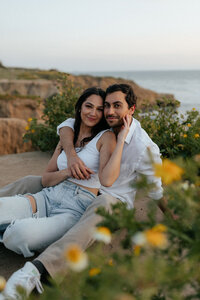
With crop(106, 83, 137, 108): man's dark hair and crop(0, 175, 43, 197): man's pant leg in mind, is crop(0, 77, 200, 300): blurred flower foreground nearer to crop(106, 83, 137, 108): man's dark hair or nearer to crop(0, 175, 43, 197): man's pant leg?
crop(106, 83, 137, 108): man's dark hair

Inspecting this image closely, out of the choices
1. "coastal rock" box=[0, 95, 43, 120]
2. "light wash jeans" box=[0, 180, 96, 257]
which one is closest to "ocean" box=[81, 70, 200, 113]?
"coastal rock" box=[0, 95, 43, 120]

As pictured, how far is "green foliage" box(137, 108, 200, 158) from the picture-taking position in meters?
4.49

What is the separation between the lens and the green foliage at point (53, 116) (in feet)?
18.5

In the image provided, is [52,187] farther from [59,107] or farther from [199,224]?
[59,107]

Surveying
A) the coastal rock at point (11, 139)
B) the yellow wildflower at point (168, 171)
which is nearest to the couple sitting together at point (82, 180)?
the yellow wildflower at point (168, 171)

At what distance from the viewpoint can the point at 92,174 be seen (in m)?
2.89

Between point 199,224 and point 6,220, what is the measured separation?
1.83 m

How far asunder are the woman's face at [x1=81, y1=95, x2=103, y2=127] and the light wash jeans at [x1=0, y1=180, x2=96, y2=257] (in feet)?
1.99

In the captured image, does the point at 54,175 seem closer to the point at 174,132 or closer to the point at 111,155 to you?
the point at 111,155

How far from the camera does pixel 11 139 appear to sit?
634cm

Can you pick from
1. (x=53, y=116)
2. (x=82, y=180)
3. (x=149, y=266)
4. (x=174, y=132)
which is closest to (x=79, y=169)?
(x=82, y=180)

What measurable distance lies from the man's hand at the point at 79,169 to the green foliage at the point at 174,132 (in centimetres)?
195

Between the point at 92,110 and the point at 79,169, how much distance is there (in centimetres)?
59

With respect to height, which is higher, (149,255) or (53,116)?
(149,255)
